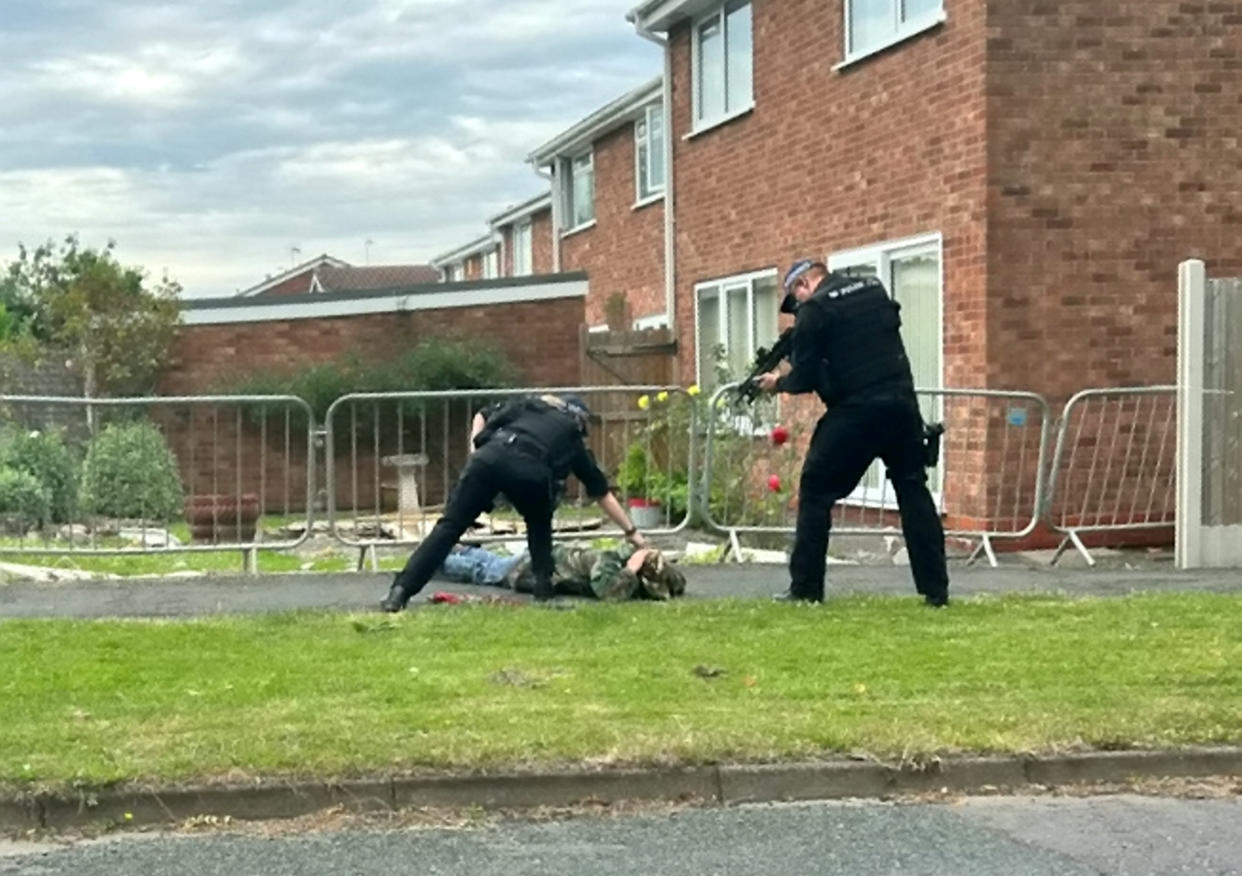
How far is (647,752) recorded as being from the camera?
18.9ft

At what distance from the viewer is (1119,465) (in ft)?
39.4

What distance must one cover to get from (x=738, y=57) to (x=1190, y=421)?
302 inches

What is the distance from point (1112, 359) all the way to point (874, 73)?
326 cm

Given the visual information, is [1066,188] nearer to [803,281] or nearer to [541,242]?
[803,281]

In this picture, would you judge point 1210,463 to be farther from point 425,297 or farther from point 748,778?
point 425,297

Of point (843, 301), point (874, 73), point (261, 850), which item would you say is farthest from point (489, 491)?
point (874, 73)

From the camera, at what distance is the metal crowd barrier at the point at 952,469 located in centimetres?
1162

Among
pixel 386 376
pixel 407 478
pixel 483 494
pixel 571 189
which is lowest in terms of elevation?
pixel 407 478

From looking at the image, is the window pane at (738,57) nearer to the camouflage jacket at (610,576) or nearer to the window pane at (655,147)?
the window pane at (655,147)

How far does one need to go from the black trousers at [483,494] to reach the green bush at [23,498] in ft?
11.7

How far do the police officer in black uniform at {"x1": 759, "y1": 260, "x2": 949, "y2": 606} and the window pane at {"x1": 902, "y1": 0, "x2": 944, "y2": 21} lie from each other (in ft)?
15.1

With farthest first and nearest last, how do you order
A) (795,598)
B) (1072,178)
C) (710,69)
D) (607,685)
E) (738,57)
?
1. (710,69)
2. (738,57)
3. (1072,178)
4. (795,598)
5. (607,685)

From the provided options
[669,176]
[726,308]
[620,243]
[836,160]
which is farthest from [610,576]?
[620,243]

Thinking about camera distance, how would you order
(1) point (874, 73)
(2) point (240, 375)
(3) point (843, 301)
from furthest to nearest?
(2) point (240, 375) < (1) point (874, 73) < (3) point (843, 301)
